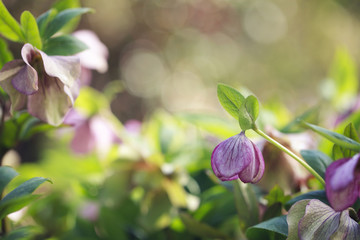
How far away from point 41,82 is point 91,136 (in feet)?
0.75

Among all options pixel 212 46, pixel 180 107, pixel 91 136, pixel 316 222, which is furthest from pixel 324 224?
pixel 212 46

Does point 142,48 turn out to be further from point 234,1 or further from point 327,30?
point 327,30

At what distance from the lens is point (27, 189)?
279 millimetres

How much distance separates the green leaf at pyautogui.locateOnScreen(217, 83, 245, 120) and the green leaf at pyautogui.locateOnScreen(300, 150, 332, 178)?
0.07 metres

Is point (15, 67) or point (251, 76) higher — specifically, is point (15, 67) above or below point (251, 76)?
above

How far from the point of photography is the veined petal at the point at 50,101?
0.30m

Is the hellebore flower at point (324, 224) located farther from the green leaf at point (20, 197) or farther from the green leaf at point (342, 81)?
the green leaf at point (342, 81)

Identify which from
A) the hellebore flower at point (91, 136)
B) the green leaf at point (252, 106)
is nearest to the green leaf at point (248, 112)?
the green leaf at point (252, 106)

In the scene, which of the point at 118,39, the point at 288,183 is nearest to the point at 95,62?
the point at 288,183

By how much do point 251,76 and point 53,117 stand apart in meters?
2.75

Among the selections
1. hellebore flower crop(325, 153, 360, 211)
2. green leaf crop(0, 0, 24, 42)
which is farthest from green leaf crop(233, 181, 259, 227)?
green leaf crop(0, 0, 24, 42)

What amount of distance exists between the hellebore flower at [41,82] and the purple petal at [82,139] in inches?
8.3

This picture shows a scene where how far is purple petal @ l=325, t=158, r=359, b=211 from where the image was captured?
0.22 m

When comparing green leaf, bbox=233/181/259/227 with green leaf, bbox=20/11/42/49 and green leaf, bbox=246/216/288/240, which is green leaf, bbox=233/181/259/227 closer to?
green leaf, bbox=246/216/288/240
